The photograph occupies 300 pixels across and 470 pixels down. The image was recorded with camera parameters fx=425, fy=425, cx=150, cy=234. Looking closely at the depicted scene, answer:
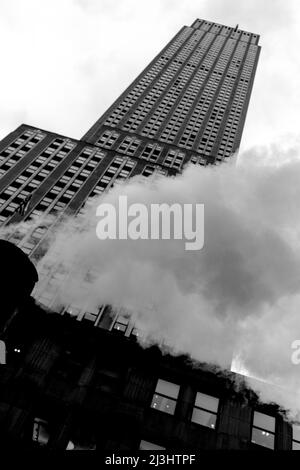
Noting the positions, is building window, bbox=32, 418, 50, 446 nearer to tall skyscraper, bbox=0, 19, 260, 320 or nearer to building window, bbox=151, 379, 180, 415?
building window, bbox=151, 379, 180, 415

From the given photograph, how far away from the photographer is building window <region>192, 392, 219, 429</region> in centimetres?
1962

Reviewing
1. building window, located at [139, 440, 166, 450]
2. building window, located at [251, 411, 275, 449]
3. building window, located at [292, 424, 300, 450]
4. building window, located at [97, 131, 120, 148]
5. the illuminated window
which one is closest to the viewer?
building window, located at [139, 440, 166, 450]

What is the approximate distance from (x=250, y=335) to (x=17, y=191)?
95.7 feet

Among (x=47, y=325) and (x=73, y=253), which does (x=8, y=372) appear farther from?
(x=73, y=253)

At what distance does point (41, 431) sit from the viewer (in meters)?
18.0

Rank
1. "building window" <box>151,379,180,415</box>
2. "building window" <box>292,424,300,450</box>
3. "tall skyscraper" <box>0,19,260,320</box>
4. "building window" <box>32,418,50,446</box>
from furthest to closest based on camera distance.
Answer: "tall skyscraper" <box>0,19,260,320</box> → "building window" <box>151,379,180,415</box> → "building window" <box>292,424,300,450</box> → "building window" <box>32,418,50,446</box>

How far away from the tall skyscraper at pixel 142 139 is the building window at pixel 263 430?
42.6 feet

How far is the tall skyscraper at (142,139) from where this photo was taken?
4434 centimetres

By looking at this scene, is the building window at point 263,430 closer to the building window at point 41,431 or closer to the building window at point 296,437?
the building window at point 296,437

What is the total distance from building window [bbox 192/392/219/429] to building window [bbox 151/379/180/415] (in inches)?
41.6

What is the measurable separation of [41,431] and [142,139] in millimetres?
55315

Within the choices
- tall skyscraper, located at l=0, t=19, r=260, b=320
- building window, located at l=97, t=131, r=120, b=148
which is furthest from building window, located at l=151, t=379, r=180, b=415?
building window, located at l=97, t=131, r=120, b=148

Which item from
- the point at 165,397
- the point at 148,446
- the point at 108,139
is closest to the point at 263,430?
the point at 165,397

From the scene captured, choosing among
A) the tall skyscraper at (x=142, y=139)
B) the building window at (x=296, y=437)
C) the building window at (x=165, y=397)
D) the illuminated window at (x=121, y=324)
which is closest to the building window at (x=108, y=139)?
the tall skyscraper at (x=142, y=139)
